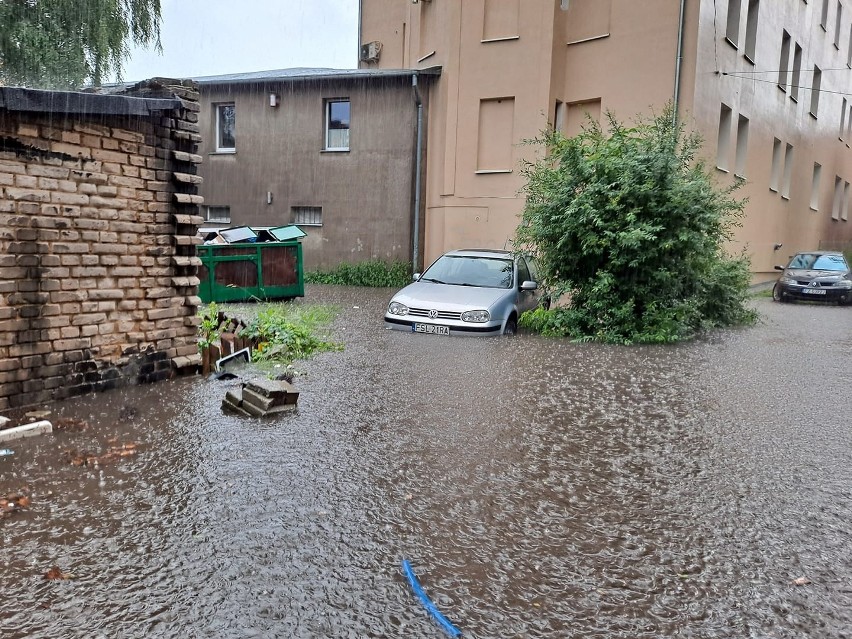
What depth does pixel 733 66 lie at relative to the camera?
Result: 1931 cm

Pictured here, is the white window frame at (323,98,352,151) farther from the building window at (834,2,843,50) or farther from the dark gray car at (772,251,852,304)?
the building window at (834,2,843,50)

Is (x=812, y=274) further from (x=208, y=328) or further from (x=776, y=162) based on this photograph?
(x=208, y=328)

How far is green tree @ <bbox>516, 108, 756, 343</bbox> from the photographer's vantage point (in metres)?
11.1

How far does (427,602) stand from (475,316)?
7.61m

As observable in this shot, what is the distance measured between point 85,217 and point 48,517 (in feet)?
10.8

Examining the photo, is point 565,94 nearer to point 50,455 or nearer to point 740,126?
point 740,126

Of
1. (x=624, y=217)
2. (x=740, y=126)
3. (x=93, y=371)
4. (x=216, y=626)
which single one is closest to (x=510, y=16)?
(x=740, y=126)

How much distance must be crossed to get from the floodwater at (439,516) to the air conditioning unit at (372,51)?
2252cm

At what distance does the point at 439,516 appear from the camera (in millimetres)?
4055

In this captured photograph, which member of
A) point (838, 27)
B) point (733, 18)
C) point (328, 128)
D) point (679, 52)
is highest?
point (838, 27)

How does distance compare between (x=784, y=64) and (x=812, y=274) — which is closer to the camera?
(x=812, y=274)

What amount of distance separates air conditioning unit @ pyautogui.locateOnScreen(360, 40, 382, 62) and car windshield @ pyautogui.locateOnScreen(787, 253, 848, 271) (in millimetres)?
16605

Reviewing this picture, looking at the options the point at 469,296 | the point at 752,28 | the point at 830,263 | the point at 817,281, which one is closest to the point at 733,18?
the point at 752,28

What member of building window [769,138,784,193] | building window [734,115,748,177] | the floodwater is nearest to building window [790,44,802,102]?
building window [769,138,784,193]
